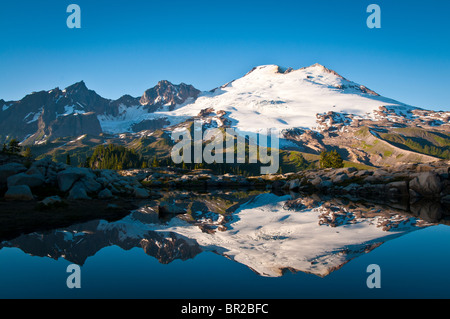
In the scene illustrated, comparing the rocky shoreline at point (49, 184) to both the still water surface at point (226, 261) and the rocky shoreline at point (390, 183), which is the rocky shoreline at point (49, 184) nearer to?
the still water surface at point (226, 261)

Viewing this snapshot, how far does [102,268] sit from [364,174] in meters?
66.7

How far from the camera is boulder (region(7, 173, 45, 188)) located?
1371 inches

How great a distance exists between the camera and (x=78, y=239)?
15.1m

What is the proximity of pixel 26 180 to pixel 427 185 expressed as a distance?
57.8 m

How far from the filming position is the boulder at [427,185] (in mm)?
43969

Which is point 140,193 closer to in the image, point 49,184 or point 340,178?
point 49,184

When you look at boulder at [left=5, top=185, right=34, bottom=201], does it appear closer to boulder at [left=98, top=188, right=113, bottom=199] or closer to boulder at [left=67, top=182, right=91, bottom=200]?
boulder at [left=67, top=182, right=91, bottom=200]

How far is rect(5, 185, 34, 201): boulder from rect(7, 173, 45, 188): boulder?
4895 mm

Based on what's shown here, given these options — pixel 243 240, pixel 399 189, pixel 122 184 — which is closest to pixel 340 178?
pixel 399 189

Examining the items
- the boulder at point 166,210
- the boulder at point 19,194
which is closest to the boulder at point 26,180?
the boulder at point 19,194

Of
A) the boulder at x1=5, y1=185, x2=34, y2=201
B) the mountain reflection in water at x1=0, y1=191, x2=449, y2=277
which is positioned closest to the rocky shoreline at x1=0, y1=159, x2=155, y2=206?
the boulder at x1=5, y1=185, x2=34, y2=201

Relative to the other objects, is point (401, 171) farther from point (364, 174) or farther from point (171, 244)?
point (171, 244)
